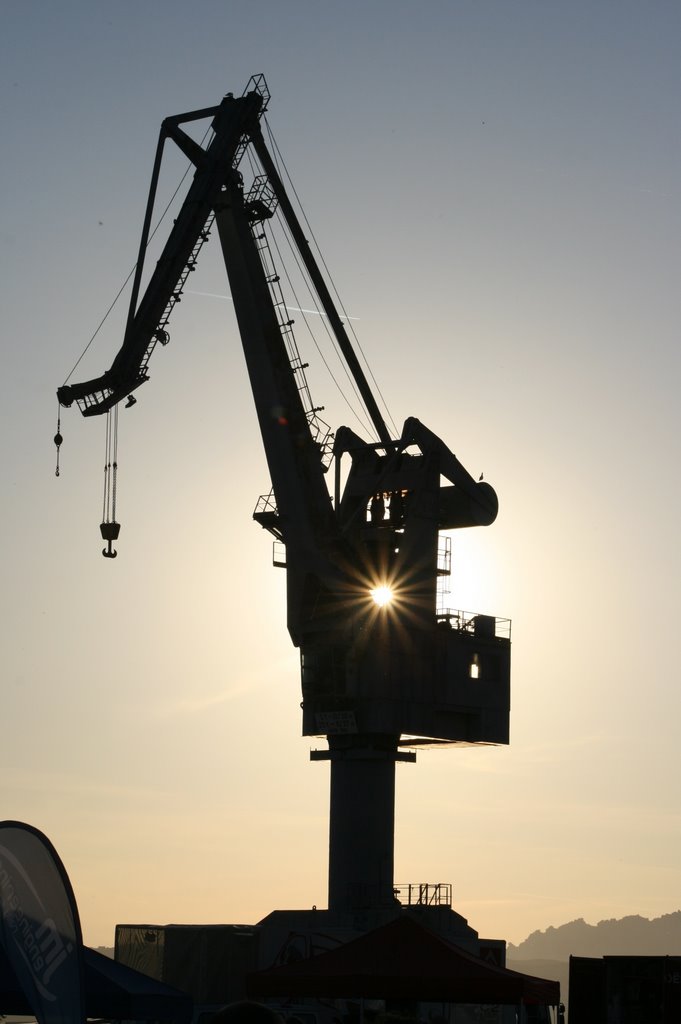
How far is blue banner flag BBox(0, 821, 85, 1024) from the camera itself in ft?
55.1

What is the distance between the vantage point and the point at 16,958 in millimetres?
17297

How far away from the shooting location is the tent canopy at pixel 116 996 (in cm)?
2169

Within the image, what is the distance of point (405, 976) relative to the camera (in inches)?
1113

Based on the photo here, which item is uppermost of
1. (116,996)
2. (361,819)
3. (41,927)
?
(361,819)

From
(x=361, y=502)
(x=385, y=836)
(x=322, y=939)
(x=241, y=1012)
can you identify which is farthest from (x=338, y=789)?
(x=241, y=1012)

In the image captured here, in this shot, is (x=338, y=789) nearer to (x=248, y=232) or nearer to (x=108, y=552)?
(x=108, y=552)

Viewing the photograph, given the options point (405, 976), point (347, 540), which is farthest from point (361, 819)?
point (405, 976)

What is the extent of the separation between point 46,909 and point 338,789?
4164 cm

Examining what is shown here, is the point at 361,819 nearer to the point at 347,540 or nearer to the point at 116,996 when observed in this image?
the point at 347,540

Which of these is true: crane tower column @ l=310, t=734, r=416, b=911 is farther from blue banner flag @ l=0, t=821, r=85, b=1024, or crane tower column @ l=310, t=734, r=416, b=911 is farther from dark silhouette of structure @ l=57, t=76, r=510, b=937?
blue banner flag @ l=0, t=821, r=85, b=1024

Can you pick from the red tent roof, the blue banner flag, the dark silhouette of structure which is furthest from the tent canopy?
the dark silhouette of structure

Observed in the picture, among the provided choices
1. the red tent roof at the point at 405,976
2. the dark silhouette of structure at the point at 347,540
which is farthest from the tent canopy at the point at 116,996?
the dark silhouette of structure at the point at 347,540

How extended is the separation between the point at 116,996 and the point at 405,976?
8458 millimetres

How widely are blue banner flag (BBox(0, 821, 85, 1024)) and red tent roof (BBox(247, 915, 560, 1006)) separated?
12.6 metres
